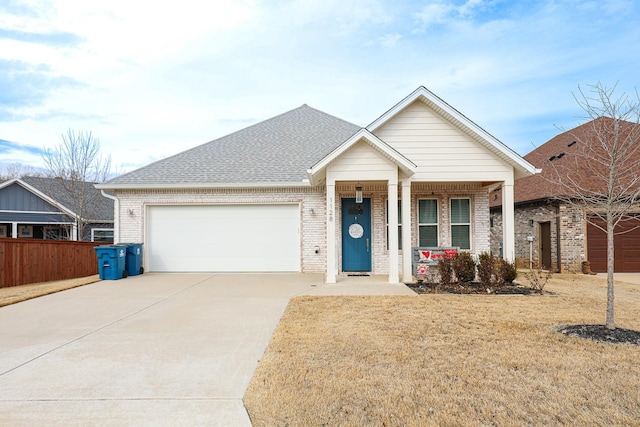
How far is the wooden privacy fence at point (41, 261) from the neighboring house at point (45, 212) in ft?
24.0

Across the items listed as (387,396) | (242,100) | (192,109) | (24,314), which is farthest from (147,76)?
(387,396)

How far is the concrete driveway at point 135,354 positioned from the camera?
3.53 meters

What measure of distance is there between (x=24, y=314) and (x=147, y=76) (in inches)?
437

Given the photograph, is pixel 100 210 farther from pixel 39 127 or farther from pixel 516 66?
pixel 516 66

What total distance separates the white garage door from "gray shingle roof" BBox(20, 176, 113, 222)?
10873 mm

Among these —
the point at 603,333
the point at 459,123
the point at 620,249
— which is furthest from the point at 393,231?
the point at 620,249

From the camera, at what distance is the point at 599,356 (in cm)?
478

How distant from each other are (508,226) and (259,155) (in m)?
8.82

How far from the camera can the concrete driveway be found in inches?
139

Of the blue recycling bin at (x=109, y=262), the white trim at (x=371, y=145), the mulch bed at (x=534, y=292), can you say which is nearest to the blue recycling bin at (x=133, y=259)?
the blue recycling bin at (x=109, y=262)

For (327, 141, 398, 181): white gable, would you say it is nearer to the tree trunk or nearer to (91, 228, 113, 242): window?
the tree trunk

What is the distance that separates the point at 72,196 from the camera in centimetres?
2102

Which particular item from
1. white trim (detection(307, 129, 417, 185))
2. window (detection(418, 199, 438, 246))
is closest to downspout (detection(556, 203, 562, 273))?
window (detection(418, 199, 438, 246))

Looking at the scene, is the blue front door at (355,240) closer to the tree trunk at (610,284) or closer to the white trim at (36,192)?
the tree trunk at (610,284)
